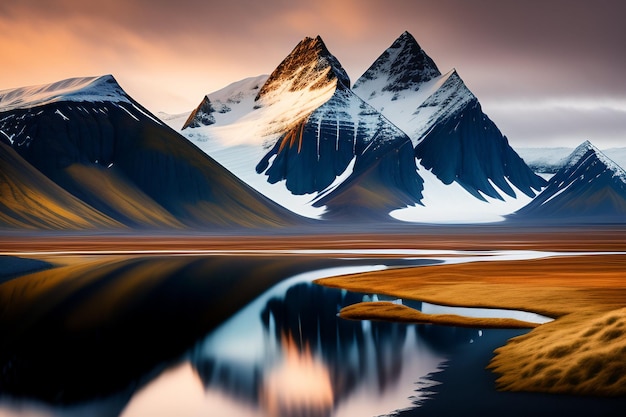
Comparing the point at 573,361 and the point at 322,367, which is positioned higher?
the point at 573,361

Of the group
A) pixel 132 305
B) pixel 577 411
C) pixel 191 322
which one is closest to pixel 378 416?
pixel 577 411

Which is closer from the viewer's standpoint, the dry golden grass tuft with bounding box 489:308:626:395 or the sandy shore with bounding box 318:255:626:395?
the dry golden grass tuft with bounding box 489:308:626:395

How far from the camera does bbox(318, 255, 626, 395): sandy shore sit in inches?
1016

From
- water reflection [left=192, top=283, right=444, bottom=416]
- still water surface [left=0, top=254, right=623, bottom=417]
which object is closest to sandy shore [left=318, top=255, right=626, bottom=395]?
still water surface [left=0, top=254, right=623, bottom=417]

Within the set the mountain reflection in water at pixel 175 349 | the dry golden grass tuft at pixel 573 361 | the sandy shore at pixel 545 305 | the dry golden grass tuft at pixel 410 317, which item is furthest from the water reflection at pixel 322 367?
the sandy shore at pixel 545 305

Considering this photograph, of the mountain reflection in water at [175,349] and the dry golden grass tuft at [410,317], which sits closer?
the mountain reflection in water at [175,349]

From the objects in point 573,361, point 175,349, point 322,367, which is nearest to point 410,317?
point 322,367

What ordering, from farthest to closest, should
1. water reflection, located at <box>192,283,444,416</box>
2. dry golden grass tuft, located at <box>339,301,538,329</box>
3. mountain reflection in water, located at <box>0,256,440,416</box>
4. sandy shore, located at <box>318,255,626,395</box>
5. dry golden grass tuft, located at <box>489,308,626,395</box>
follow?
dry golden grass tuft, located at <box>339,301,538,329</box> → sandy shore, located at <box>318,255,626,395</box> → mountain reflection in water, located at <box>0,256,440,416</box> → dry golden grass tuft, located at <box>489,308,626,395</box> → water reflection, located at <box>192,283,444,416</box>

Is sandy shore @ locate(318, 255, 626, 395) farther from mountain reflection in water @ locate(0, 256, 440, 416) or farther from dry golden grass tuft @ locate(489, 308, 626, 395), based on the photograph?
mountain reflection in water @ locate(0, 256, 440, 416)

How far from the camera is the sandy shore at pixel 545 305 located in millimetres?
25812

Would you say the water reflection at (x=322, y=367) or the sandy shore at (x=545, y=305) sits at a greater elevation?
the sandy shore at (x=545, y=305)

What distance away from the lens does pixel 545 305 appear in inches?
1781

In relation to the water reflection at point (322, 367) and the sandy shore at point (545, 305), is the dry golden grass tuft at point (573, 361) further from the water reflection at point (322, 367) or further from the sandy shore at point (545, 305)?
the water reflection at point (322, 367)

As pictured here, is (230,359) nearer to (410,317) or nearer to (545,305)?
(410,317)
